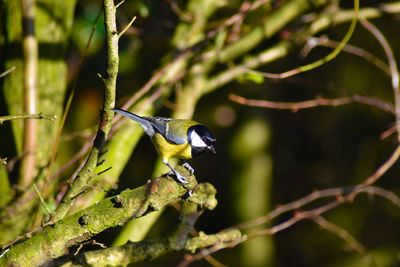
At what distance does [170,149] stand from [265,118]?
8.27 feet

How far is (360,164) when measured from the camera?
475cm

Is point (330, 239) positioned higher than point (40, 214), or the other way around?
point (40, 214)

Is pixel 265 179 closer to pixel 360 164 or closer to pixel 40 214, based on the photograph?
pixel 360 164

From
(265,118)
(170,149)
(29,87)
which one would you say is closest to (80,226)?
(170,149)

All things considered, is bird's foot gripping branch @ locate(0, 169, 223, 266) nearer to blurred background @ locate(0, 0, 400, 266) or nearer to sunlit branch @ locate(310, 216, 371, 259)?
blurred background @ locate(0, 0, 400, 266)

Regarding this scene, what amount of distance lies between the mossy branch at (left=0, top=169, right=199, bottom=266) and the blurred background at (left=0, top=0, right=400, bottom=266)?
108cm

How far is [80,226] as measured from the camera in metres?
1.35

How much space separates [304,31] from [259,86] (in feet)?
4.83

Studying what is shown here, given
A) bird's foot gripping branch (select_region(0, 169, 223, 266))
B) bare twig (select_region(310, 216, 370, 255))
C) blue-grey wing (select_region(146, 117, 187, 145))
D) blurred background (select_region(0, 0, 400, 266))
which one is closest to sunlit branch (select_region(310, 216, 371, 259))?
bare twig (select_region(310, 216, 370, 255))

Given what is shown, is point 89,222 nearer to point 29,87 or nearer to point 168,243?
point 168,243

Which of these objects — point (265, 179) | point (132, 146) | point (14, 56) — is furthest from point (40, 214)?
point (265, 179)

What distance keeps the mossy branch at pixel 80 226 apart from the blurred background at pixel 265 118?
1.08 m

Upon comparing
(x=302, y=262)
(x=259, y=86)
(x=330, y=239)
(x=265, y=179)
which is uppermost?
(x=259, y=86)

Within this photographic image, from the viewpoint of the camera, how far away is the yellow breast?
2170mm
